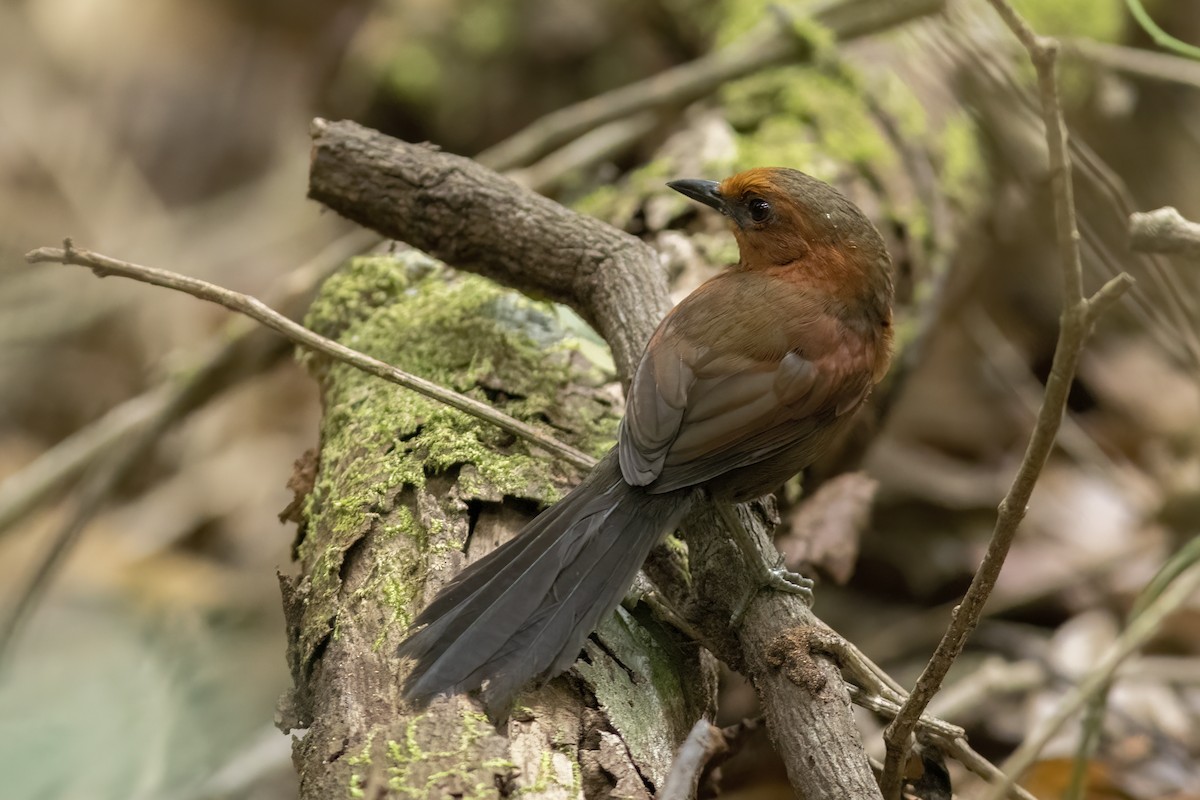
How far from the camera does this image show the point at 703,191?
3.19m

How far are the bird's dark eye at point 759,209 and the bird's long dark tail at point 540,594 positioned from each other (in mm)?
910

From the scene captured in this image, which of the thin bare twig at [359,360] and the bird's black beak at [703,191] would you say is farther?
the bird's black beak at [703,191]

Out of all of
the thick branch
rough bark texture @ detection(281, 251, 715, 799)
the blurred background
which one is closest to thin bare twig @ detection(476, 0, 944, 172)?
the blurred background

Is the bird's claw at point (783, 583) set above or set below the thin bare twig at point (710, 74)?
below

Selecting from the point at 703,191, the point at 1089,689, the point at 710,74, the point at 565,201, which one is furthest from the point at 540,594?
the point at 710,74

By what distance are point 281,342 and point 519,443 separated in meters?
1.71

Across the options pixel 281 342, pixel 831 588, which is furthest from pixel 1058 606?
pixel 281 342

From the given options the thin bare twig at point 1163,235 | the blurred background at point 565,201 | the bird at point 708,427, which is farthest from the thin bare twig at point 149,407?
the thin bare twig at point 1163,235

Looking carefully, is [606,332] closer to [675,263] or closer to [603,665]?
[675,263]

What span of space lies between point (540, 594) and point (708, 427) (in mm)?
607

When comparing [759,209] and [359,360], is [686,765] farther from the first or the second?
[759,209]

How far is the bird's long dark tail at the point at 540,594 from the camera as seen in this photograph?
2061 millimetres

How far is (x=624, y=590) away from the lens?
228 cm

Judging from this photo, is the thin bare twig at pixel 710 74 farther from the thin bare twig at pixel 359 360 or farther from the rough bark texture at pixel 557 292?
the thin bare twig at pixel 359 360
